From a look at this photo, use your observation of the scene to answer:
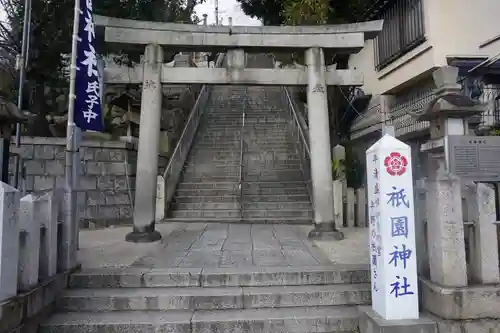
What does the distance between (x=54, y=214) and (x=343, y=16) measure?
38.3ft

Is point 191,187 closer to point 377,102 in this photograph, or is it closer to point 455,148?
point 377,102

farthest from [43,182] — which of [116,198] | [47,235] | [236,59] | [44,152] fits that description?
[47,235]

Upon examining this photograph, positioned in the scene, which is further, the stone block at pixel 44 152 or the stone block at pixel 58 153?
the stone block at pixel 58 153

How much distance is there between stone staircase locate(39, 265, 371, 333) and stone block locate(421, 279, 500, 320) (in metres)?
1.03

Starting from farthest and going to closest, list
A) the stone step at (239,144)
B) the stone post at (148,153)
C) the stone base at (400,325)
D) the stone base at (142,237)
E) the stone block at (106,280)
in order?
the stone step at (239,144)
the stone post at (148,153)
the stone base at (142,237)
the stone block at (106,280)
the stone base at (400,325)

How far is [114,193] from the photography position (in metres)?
11.3

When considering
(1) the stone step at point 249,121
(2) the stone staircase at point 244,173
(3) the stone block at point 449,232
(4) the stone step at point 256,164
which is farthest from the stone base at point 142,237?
(1) the stone step at point 249,121

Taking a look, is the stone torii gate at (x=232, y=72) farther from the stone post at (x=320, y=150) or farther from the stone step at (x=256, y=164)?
the stone step at (x=256, y=164)

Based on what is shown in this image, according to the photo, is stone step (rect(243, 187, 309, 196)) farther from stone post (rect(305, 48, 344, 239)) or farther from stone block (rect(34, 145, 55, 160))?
stone block (rect(34, 145, 55, 160))

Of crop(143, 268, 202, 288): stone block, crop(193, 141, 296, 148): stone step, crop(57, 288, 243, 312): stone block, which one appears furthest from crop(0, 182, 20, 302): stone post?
crop(193, 141, 296, 148): stone step

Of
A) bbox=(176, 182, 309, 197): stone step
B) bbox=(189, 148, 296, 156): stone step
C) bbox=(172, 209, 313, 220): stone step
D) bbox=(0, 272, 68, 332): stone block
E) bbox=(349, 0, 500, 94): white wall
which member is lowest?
bbox=(0, 272, 68, 332): stone block

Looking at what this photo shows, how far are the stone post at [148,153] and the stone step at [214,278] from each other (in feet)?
8.10

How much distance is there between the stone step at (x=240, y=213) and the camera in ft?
36.3

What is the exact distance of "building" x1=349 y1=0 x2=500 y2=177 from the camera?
9.77 m
